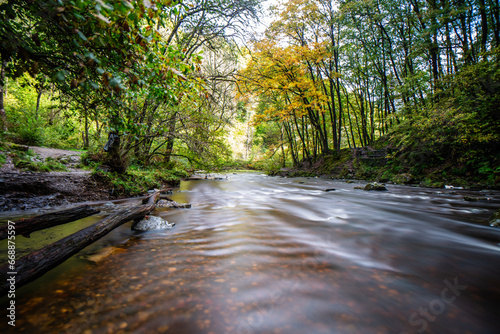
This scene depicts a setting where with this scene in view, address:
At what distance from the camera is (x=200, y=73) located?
18.8 feet

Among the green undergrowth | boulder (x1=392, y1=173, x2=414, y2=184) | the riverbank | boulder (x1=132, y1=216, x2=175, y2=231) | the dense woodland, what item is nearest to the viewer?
the dense woodland

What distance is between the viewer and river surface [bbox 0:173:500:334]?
1184 millimetres

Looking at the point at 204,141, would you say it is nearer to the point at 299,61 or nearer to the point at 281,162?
the point at 299,61

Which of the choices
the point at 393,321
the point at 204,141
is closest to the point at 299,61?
the point at 204,141

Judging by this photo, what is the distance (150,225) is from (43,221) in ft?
4.13

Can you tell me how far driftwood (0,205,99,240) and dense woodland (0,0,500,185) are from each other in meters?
1.16

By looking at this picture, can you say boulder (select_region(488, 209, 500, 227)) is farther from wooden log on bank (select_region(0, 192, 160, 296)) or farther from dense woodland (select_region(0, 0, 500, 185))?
wooden log on bank (select_region(0, 192, 160, 296))

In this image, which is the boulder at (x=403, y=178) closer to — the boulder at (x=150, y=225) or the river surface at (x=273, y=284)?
the river surface at (x=273, y=284)

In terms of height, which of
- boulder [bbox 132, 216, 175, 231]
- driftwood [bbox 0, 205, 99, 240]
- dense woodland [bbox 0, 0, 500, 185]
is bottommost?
Answer: boulder [bbox 132, 216, 175, 231]

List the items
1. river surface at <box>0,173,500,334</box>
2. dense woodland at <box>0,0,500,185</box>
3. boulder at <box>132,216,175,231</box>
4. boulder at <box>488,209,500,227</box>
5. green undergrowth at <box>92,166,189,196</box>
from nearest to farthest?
river surface at <box>0,173,500,334</box>, dense woodland at <box>0,0,500,185</box>, boulder at <box>132,216,175,231</box>, boulder at <box>488,209,500,227</box>, green undergrowth at <box>92,166,189,196</box>

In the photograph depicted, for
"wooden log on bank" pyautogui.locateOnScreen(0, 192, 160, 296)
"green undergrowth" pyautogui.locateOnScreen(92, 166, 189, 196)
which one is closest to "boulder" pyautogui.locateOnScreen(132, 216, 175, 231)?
"wooden log on bank" pyautogui.locateOnScreen(0, 192, 160, 296)

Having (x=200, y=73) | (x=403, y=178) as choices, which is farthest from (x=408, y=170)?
(x=200, y=73)

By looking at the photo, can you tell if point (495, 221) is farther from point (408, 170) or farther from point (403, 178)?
point (408, 170)

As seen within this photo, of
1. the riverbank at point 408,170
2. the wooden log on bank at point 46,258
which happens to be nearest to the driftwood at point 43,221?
the wooden log on bank at point 46,258
